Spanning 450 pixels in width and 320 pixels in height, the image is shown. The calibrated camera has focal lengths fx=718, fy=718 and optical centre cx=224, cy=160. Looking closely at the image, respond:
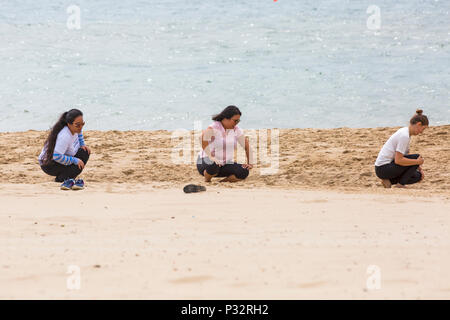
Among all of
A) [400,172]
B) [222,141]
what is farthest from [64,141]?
[400,172]

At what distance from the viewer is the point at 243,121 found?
56.7ft

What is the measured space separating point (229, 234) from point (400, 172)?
3220 millimetres

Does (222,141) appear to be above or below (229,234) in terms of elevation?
above

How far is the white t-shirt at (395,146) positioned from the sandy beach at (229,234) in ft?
1.13

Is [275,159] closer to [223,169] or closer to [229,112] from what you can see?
[223,169]

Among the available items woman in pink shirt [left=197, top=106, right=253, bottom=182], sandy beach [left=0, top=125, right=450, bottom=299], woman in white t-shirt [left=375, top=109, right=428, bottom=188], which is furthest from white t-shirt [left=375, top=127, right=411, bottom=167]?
woman in pink shirt [left=197, top=106, right=253, bottom=182]

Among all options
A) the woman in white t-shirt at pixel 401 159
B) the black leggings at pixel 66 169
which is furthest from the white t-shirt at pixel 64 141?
the woman in white t-shirt at pixel 401 159

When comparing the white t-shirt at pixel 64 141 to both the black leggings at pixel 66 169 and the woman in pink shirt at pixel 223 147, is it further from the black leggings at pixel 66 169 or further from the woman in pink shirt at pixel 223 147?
the woman in pink shirt at pixel 223 147

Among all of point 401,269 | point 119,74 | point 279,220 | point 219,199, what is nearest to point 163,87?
point 119,74

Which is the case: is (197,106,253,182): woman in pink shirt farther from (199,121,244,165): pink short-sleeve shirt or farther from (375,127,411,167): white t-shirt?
(375,127,411,167): white t-shirt

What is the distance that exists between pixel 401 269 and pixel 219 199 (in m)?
3.09

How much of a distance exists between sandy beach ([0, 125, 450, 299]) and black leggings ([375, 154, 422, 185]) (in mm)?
179

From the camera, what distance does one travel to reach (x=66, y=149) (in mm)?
7715
